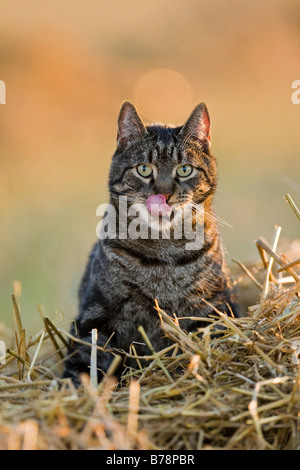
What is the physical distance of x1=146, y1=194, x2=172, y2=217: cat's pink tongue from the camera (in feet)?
10.2

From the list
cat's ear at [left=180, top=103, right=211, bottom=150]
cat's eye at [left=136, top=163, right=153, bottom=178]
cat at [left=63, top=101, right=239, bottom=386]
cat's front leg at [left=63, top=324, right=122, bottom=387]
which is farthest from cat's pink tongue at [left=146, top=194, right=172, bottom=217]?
cat's front leg at [left=63, top=324, right=122, bottom=387]

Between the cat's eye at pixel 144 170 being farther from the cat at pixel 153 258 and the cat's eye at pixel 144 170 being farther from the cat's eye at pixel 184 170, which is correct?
the cat's eye at pixel 184 170

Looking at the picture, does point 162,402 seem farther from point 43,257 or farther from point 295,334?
point 43,257

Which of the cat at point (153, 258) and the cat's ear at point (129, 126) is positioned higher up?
the cat's ear at point (129, 126)

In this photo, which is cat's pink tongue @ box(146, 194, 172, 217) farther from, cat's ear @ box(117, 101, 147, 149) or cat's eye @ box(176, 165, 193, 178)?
cat's ear @ box(117, 101, 147, 149)

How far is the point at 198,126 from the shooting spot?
344cm

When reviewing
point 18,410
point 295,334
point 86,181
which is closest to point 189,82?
point 86,181

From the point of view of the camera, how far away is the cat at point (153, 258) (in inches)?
125

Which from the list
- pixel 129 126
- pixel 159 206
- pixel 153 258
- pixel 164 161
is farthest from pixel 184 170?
pixel 153 258

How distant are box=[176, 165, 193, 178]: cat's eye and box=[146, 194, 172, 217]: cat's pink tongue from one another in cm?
24

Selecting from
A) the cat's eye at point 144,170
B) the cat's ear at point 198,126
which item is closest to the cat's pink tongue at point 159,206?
the cat's eye at point 144,170

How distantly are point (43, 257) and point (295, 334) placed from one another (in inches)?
163

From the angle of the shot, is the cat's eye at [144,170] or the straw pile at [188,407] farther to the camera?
the cat's eye at [144,170]

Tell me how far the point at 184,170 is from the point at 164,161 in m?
0.13
